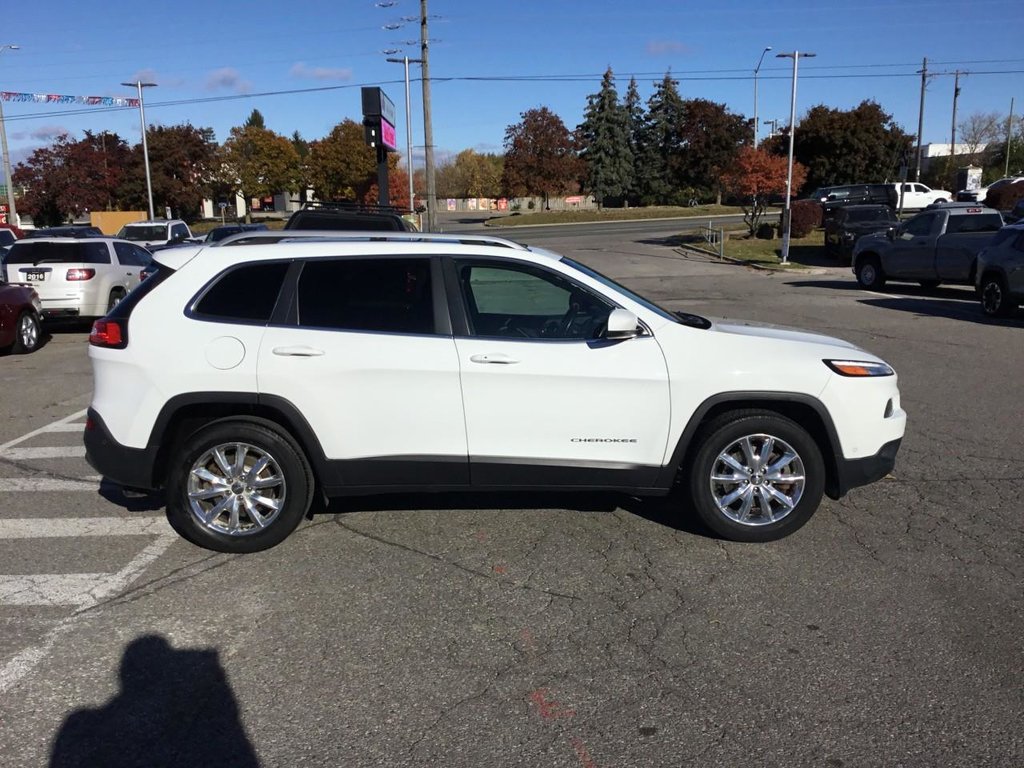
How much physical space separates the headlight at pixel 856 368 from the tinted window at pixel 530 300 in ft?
4.57

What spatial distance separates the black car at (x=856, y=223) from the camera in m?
27.0

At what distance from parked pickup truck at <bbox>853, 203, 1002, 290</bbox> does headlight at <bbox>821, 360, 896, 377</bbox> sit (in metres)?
14.8

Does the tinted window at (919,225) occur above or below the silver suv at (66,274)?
above

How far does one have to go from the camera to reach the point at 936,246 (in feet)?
62.8

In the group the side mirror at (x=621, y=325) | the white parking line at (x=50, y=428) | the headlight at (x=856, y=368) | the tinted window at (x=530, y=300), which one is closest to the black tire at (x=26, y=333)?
the white parking line at (x=50, y=428)

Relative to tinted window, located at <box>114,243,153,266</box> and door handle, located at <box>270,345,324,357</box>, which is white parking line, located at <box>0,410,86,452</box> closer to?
door handle, located at <box>270,345,324,357</box>

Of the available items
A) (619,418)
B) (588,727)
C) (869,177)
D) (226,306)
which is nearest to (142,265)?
(226,306)

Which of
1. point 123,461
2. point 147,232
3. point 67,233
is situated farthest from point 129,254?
point 123,461

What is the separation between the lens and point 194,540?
5.25 m

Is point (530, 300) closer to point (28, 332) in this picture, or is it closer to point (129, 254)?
point (28, 332)

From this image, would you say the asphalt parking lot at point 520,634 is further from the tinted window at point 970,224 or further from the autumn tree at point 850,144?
the autumn tree at point 850,144

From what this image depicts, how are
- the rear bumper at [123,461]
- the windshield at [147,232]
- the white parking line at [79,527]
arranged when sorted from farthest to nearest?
the windshield at [147,232]
the white parking line at [79,527]
the rear bumper at [123,461]

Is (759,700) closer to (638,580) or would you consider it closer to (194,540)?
(638,580)

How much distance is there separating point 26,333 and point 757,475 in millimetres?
12346
